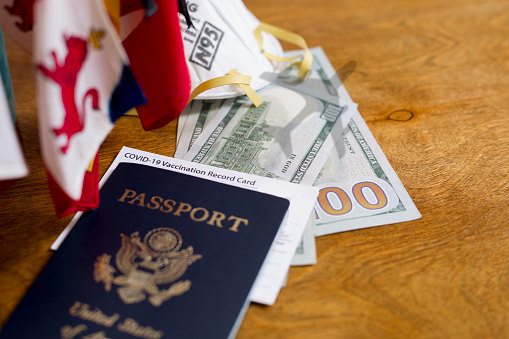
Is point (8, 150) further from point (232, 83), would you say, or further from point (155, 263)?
point (232, 83)

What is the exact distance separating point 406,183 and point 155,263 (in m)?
0.30

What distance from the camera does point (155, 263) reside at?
0.44 m

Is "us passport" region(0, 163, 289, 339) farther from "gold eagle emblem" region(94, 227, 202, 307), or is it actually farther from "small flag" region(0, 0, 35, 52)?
"small flag" region(0, 0, 35, 52)

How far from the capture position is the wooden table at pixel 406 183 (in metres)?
0.43

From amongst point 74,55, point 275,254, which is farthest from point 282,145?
point 74,55

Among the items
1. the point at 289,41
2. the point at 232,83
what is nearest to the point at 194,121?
the point at 232,83

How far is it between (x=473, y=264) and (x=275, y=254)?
20 centimetres

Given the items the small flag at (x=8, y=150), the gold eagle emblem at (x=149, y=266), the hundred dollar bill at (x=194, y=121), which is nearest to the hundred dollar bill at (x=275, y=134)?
the hundred dollar bill at (x=194, y=121)

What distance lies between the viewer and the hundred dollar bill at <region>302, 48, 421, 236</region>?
1.66 feet

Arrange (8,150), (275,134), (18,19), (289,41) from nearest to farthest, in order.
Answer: (8,150) → (18,19) → (275,134) → (289,41)

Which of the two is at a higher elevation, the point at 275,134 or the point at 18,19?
the point at 18,19

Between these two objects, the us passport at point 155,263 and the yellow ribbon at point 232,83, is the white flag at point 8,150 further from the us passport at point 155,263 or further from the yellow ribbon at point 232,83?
the yellow ribbon at point 232,83

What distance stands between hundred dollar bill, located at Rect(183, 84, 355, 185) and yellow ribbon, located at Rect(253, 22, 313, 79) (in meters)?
0.05

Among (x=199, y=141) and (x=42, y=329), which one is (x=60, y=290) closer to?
(x=42, y=329)
